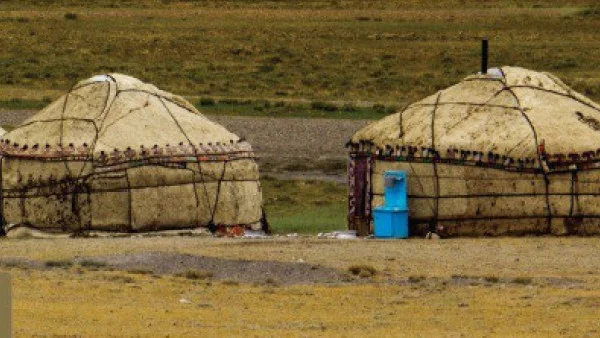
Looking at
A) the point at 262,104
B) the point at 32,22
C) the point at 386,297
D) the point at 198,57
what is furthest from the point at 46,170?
the point at 32,22

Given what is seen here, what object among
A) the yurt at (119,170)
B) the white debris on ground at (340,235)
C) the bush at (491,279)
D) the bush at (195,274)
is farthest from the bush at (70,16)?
the bush at (491,279)

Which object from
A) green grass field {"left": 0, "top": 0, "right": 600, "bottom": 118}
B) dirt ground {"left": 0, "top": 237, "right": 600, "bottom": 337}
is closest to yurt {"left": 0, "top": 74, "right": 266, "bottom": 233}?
dirt ground {"left": 0, "top": 237, "right": 600, "bottom": 337}

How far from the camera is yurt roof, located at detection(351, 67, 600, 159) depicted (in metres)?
23.7

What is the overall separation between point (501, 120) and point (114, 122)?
14.1 ft

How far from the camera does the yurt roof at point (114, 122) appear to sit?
81.5ft

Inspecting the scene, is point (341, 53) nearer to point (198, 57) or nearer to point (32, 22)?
point (198, 57)

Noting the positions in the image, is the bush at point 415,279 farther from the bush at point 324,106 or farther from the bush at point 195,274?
the bush at point 324,106

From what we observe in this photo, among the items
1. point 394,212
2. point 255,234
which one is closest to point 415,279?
point 394,212

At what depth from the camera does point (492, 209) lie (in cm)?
2372

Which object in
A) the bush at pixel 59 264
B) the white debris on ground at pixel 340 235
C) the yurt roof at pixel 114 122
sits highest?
the yurt roof at pixel 114 122

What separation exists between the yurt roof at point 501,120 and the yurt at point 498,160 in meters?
0.01

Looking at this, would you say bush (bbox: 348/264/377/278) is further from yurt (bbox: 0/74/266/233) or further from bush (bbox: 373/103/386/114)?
bush (bbox: 373/103/386/114)

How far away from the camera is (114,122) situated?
2502 centimetres

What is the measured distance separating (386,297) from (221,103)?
29.0 meters
